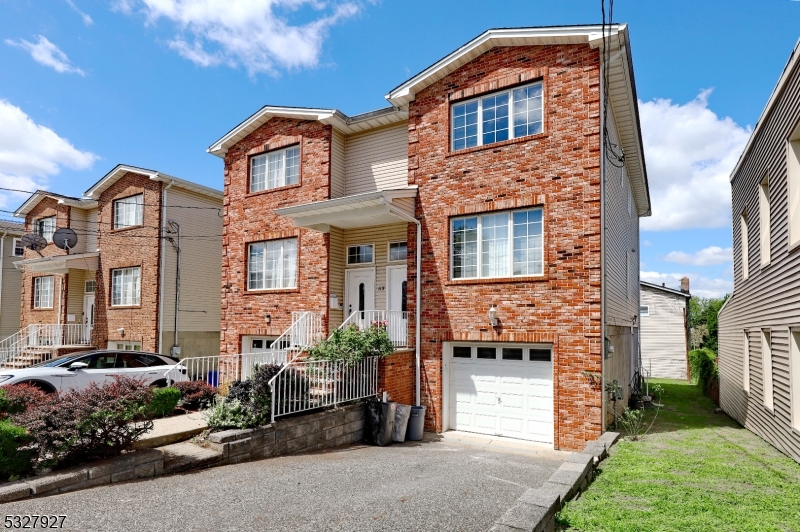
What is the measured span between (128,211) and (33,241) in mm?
6631

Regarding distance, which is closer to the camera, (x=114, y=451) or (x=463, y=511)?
(x=463, y=511)

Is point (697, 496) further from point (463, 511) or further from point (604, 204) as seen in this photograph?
point (604, 204)

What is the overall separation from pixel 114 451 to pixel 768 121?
12653 mm

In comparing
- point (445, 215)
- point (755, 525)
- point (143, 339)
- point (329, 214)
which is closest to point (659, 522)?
point (755, 525)

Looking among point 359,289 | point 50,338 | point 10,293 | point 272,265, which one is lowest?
point 50,338

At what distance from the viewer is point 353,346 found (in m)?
10.7

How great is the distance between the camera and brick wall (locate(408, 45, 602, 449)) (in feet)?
32.7

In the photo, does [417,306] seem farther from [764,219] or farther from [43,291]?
[43,291]

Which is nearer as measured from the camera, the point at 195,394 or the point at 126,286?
the point at 195,394

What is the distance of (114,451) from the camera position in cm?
698

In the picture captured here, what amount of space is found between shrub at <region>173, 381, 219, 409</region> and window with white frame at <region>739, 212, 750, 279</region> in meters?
12.9

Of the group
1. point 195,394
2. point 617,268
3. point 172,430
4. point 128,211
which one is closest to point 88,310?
point 128,211

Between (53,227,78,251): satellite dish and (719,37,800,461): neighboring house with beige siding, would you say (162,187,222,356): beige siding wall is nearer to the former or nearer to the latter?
(53,227,78,251): satellite dish

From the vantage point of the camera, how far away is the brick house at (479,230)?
33.3ft
